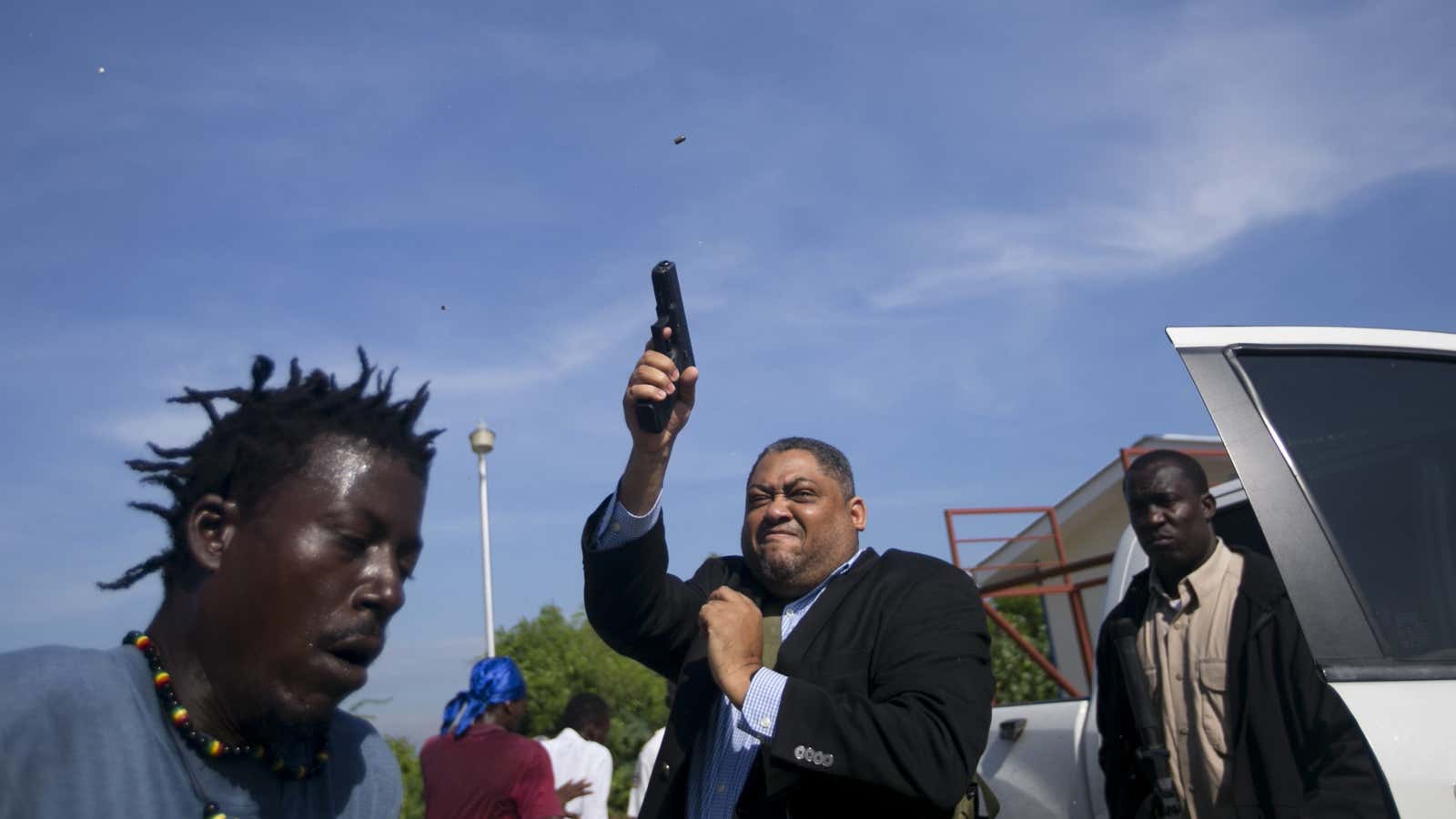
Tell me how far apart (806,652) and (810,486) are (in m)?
0.54

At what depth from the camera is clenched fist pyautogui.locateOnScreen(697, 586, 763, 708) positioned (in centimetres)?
263

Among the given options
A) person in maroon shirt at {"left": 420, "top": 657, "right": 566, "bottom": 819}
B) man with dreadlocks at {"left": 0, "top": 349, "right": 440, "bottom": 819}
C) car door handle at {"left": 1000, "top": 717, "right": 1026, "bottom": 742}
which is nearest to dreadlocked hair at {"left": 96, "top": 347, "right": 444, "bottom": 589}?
man with dreadlocks at {"left": 0, "top": 349, "right": 440, "bottom": 819}

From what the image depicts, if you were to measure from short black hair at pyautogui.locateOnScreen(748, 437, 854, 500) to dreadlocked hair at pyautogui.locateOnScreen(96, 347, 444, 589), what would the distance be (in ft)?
5.47

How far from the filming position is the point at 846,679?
9.14ft

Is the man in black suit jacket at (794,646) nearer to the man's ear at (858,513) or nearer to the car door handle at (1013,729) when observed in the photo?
the man's ear at (858,513)

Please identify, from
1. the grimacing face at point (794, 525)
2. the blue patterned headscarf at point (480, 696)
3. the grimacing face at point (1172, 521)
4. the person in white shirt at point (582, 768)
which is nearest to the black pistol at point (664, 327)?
the grimacing face at point (794, 525)

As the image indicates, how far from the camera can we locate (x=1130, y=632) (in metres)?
3.33

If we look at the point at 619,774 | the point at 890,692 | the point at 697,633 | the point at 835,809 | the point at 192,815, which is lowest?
the point at 192,815

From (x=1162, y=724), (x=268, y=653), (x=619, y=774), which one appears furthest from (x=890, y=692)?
(x=619, y=774)

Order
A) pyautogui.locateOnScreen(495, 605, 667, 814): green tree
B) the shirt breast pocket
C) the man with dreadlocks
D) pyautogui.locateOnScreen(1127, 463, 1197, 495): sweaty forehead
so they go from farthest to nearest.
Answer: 1. pyautogui.locateOnScreen(495, 605, 667, 814): green tree
2. pyautogui.locateOnScreen(1127, 463, 1197, 495): sweaty forehead
3. the shirt breast pocket
4. the man with dreadlocks

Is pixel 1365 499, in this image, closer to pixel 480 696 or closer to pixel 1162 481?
pixel 1162 481

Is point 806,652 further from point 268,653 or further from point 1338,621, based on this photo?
point 268,653

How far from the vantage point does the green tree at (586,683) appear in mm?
11297

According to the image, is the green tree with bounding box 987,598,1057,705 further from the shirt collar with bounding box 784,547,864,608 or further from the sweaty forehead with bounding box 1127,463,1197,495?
the shirt collar with bounding box 784,547,864,608
